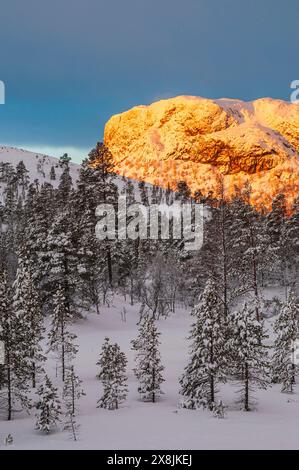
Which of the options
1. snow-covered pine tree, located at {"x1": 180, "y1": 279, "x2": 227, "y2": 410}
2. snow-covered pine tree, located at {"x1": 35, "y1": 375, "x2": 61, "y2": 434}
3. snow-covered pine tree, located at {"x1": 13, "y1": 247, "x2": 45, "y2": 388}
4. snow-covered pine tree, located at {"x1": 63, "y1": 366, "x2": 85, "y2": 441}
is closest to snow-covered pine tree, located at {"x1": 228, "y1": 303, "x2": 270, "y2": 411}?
snow-covered pine tree, located at {"x1": 180, "y1": 279, "x2": 227, "y2": 410}

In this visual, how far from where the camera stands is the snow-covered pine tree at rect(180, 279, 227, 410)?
830 inches

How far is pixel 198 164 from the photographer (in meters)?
175

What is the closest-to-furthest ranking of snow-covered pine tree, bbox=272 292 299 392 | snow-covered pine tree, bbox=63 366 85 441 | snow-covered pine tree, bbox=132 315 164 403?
snow-covered pine tree, bbox=63 366 85 441 → snow-covered pine tree, bbox=132 315 164 403 → snow-covered pine tree, bbox=272 292 299 392

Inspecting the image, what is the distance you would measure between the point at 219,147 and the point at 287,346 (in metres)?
156

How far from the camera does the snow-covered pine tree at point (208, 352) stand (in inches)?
830

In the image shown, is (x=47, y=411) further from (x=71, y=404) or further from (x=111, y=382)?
(x=111, y=382)

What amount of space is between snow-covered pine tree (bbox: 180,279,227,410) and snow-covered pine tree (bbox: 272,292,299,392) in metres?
4.45

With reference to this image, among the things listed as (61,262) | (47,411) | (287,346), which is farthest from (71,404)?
(61,262)

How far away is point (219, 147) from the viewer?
173 meters

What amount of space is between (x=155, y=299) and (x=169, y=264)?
30.2 feet

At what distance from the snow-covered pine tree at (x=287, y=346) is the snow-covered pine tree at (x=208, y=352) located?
4.45 meters

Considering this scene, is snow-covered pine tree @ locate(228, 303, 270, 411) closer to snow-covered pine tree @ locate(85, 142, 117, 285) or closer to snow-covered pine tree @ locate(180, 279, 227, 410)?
snow-covered pine tree @ locate(180, 279, 227, 410)
